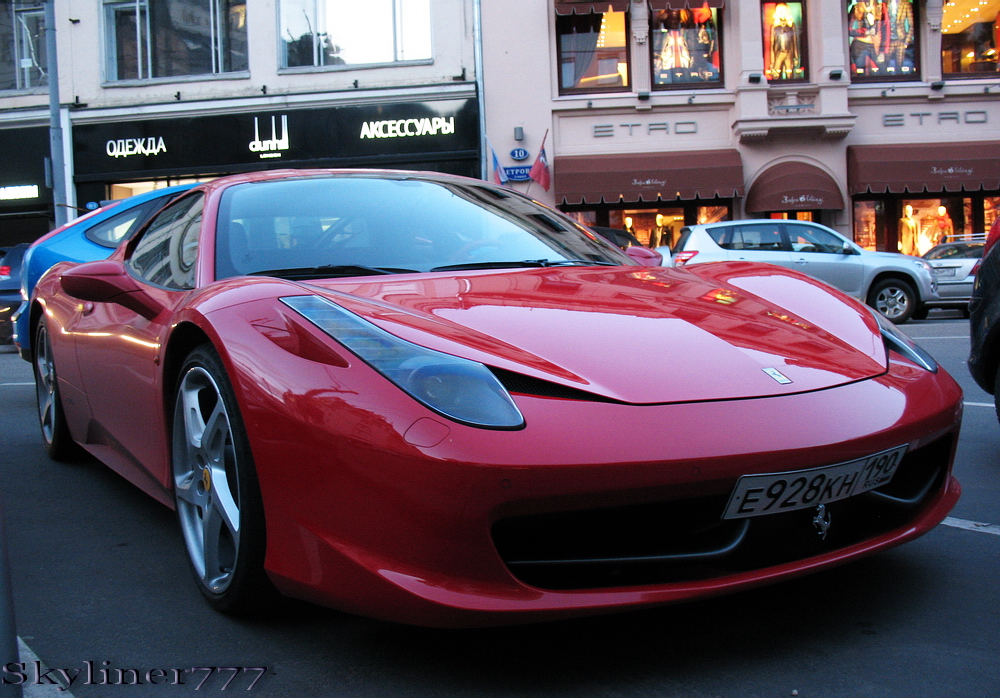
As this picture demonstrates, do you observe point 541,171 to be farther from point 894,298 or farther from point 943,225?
point 943,225

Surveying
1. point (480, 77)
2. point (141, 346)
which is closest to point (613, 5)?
point (480, 77)

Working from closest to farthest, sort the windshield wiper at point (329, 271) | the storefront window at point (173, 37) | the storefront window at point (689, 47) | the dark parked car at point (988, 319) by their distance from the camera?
the windshield wiper at point (329, 271)
the dark parked car at point (988, 319)
the storefront window at point (689, 47)
the storefront window at point (173, 37)

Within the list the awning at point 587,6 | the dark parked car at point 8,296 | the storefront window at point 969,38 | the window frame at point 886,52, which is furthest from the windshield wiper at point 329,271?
the storefront window at point 969,38

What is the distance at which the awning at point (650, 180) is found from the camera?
17094 millimetres

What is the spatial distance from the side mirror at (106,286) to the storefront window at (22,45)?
18.6m

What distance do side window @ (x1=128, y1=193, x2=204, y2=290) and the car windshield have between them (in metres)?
0.13

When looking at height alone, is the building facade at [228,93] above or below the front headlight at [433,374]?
above

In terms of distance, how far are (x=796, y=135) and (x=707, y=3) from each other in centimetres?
290

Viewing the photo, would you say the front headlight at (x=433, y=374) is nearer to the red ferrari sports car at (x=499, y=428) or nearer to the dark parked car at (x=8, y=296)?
the red ferrari sports car at (x=499, y=428)

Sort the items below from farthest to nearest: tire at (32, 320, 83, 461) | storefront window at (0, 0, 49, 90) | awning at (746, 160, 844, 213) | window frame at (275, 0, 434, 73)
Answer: storefront window at (0, 0, 49, 90) < window frame at (275, 0, 434, 73) < awning at (746, 160, 844, 213) < tire at (32, 320, 83, 461)

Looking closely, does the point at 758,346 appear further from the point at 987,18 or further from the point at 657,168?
the point at 987,18

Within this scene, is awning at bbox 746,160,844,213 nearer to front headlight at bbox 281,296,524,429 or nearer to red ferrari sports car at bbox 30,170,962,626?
red ferrari sports car at bbox 30,170,962,626

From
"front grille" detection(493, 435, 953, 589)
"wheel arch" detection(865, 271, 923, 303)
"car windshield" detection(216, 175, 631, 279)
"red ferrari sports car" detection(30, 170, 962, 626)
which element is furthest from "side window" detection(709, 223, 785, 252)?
"front grille" detection(493, 435, 953, 589)

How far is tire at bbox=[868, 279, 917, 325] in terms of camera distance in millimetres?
13031
